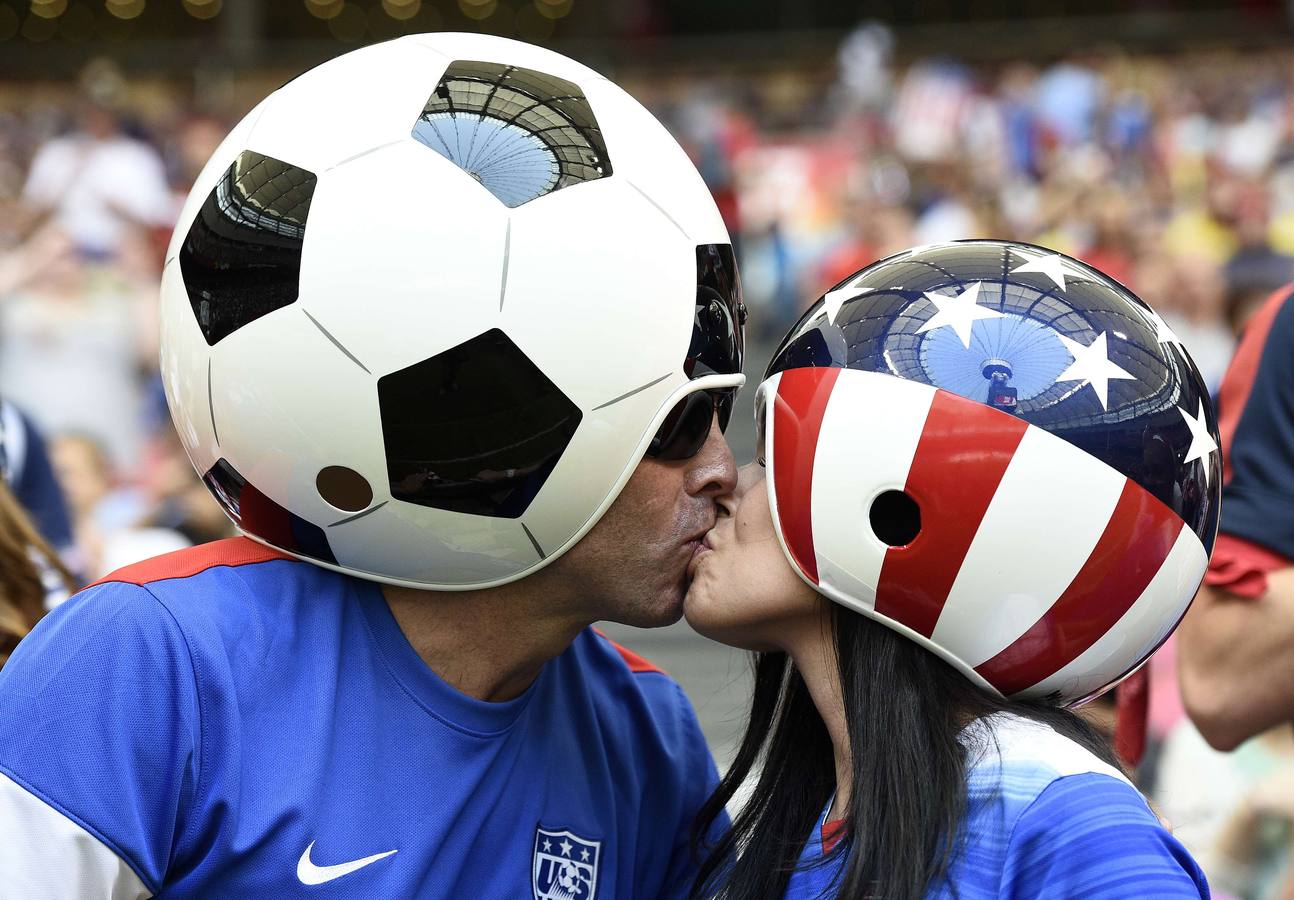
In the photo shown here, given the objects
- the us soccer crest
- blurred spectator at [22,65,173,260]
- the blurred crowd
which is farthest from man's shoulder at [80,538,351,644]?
blurred spectator at [22,65,173,260]

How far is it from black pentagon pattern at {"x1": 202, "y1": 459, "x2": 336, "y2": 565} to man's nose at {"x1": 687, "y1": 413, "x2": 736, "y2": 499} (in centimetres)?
56

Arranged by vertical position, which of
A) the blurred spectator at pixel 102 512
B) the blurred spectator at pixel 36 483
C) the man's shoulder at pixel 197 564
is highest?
the man's shoulder at pixel 197 564

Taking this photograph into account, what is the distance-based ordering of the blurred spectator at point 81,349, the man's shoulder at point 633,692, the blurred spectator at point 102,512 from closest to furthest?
1. the man's shoulder at point 633,692
2. the blurred spectator at point 102,512
3. the blurred spectator at point 81,349

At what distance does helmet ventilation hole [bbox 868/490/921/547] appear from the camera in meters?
2.03

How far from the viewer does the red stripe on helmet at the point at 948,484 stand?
1945 millimetres

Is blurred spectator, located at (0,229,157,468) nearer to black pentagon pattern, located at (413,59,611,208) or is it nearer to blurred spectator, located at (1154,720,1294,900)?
blurred spectator, located at (1154,720,1294,900)

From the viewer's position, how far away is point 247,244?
78.6 inches

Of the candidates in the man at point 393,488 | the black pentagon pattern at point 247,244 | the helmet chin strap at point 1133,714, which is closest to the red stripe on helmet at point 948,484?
the man at point 393,488

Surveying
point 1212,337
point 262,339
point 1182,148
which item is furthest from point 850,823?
point 1182,148

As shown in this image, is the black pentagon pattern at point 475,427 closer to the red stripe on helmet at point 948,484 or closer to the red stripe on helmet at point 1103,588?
the red stripe on helmet at point 948,484

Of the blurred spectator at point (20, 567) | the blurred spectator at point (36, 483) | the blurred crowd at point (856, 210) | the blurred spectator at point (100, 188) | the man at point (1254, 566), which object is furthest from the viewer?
the blurred spectator at point (100, 188)

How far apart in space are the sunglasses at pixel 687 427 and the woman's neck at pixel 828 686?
0.33 metres

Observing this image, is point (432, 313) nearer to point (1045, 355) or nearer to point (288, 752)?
point (288, 752)

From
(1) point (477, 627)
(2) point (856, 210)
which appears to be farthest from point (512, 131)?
(2) point (856, 210)
